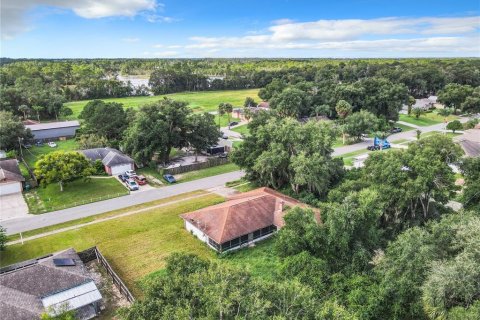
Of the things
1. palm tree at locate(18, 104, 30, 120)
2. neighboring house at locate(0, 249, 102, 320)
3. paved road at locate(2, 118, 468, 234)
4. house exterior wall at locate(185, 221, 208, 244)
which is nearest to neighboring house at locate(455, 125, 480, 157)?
paved road at locate(2, 118, 468, 234)

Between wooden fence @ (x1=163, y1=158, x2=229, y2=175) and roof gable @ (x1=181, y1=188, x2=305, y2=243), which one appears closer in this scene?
roof gable @ (x1=181, y1=188, x2=305, y2=243)

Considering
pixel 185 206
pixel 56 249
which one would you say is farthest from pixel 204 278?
pixel 185 206

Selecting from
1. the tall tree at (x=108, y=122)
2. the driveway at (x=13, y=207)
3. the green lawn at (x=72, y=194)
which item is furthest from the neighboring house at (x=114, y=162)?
the driveway at (x=13, y=207)

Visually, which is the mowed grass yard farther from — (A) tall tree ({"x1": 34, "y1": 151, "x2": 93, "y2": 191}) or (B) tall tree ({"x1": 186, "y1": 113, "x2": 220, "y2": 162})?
(B) tall tree ({"x1": 186, "y1": 113, "x2": 220, "y2": 162})

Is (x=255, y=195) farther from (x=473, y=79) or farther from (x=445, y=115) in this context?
(x=473, y=79)

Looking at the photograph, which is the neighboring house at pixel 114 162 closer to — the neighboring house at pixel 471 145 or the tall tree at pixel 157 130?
the tall tree at pixel 157 130

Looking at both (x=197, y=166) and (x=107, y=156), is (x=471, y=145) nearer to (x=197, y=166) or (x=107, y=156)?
(x=197, y=166)
